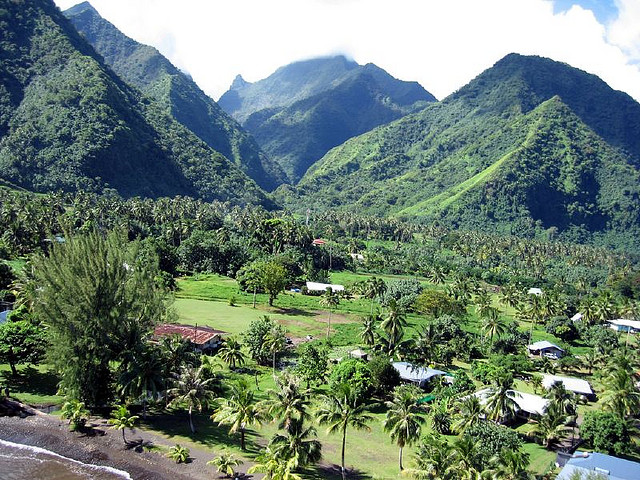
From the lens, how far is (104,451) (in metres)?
38.8

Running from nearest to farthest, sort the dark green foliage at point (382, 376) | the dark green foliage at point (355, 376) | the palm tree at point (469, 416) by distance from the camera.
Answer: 1. the palm tree at point (469, 416)
2. the dark green foliage at point (355, 376)
3. the dark green foliage at point (382, 376)

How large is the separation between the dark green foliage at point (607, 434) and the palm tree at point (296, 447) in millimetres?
26070

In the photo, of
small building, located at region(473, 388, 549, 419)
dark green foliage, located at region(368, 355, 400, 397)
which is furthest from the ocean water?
small building, located at region(473, 388, 549, 419)

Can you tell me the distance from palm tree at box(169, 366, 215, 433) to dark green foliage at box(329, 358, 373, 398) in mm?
14554

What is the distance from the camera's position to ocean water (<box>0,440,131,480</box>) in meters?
35.5

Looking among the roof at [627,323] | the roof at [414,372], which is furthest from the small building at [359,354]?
the roof at [627,323]

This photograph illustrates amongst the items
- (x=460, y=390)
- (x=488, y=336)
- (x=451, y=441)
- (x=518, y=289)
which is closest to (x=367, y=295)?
(x=488, y=336)

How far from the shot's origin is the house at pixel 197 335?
59812mm

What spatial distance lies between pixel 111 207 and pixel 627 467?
129 metres

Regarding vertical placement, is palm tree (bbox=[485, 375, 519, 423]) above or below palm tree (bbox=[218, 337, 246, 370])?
below

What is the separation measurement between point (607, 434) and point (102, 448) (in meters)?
41.6

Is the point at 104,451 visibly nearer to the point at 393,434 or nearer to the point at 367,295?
the point at 393,434

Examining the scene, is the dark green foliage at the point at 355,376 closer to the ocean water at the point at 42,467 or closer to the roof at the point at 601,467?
the roof at the point at 601,467

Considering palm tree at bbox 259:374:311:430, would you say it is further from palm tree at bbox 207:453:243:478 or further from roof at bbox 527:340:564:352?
roof at bbox 527:340:564:352
